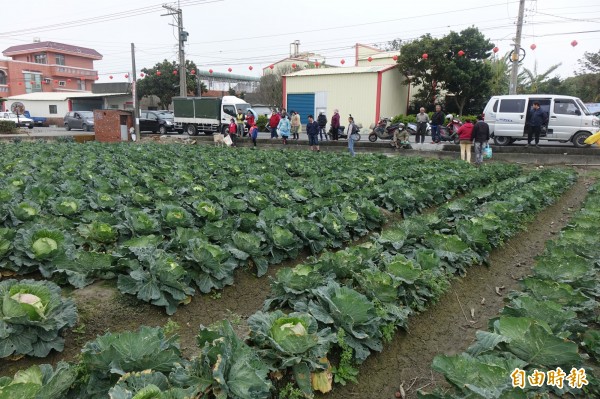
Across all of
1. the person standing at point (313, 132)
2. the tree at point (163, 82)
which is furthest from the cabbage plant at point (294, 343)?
the tree at point (163, 82)

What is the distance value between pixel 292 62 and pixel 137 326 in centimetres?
4996

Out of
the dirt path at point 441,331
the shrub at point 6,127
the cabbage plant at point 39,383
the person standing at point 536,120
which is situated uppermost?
the person standing at point 536,120

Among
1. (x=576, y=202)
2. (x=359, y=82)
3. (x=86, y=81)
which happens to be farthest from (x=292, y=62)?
(x=576, y=202)

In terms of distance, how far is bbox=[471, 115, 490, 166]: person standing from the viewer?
42.5 feet

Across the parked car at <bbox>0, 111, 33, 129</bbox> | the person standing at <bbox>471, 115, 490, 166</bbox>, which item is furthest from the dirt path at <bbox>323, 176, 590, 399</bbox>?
the parked car at <bbox>0, 111, 33, 129</bbox>

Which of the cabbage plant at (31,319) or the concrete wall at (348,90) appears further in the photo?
the concrete wall at (348,90)

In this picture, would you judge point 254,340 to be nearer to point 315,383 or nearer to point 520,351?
point 315,383

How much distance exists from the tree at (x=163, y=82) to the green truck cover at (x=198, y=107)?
18.3 m

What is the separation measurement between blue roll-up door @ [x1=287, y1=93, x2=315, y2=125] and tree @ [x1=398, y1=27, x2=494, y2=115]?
22.2 ft

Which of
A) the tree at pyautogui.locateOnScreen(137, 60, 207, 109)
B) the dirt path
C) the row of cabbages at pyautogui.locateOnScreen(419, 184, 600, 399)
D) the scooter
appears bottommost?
the dirt path

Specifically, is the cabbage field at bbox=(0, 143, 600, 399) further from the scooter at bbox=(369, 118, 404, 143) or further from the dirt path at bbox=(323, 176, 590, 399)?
the scooter at bbox=(369, 118, 404, 143)

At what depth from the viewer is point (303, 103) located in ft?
104

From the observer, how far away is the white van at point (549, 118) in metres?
14.3

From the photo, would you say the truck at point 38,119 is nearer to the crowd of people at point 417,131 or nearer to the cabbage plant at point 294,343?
the crowd of people at point 417,131
